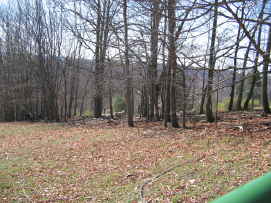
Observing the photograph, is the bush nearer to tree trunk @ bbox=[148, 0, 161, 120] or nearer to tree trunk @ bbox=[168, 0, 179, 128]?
tree trunk @ bbox=[148, 0, 161, 120]

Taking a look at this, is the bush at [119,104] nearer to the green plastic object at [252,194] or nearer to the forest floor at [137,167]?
the forest floor at [137,167]

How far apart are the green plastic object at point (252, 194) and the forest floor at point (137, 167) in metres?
3.74

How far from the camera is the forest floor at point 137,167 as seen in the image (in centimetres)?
482

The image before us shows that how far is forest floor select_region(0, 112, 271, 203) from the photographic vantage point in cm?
482

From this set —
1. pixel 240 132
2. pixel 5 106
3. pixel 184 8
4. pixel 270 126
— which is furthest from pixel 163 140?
pixel 5 106

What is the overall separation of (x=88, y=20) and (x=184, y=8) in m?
5.06

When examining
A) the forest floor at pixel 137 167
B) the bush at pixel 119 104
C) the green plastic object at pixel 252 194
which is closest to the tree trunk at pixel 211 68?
the forest floor at pixel 137 167

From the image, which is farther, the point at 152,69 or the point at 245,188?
the point at 152,69

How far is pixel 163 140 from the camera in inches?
397

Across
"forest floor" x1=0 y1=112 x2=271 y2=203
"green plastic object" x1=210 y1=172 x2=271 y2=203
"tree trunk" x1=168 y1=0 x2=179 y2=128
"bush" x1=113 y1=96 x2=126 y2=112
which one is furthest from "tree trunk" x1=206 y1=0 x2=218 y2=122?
"bush" x1=113 y1=96 x2=126 y2=112

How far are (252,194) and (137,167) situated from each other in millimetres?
6182

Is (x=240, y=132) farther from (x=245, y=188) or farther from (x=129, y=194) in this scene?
(x=245, y=188)

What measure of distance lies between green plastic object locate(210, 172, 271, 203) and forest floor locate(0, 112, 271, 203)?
3.74 meters

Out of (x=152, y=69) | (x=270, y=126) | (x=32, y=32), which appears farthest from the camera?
(x=32, y=32)
